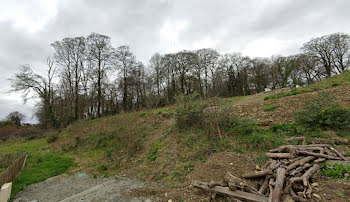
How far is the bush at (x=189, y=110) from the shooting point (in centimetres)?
706

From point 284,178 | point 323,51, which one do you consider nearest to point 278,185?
point 284,178

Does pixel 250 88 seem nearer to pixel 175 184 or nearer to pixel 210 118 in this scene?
pixel 210 118

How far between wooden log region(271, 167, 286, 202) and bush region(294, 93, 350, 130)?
10.6ft

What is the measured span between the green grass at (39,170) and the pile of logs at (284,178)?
21.0ft

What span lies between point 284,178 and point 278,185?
0.34 metres

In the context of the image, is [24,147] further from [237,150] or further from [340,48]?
[340,48]

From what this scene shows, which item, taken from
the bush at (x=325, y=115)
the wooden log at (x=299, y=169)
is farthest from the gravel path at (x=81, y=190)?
the bush at (x=325, y=115)

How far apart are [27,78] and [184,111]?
21.6m

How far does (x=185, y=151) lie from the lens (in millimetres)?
5617

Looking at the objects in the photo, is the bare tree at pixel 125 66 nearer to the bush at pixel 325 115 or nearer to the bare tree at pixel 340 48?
the bush at pixel 325 115

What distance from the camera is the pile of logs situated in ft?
8.19

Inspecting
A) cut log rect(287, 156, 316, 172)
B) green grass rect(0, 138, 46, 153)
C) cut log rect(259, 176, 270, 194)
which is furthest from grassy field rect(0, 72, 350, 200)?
green grass rect(0, 138, 46, 153)

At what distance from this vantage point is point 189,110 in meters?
7.24

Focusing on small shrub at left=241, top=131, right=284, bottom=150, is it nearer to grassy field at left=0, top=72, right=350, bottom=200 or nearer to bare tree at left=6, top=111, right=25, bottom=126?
grassy field at left=0, top=72, right=350, bottom=200
